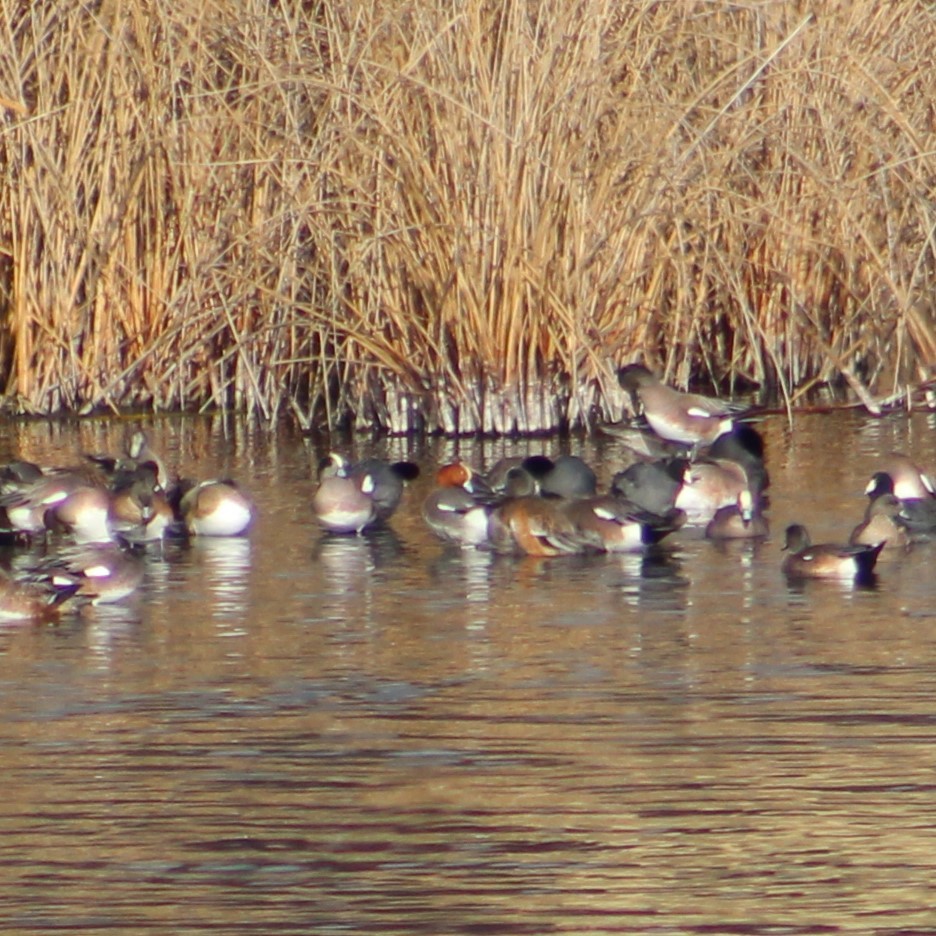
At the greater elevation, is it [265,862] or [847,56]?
[847,56]

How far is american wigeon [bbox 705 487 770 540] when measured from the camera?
997 centimetres

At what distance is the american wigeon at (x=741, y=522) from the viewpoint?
32.7ft

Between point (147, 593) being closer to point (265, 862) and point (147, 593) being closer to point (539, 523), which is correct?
point (539, 523)

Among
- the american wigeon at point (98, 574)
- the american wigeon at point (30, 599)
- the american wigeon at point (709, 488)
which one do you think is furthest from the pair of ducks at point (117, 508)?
the american wigeon at point (709, 488)

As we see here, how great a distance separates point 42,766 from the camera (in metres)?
6.12

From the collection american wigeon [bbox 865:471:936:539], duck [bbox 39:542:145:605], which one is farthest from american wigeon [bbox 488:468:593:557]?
A: duck [bbox 39:542:145:605]

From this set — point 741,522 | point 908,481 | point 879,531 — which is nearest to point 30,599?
point 741,522

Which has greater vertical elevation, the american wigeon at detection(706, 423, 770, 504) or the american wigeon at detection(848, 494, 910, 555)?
the american wigeon at detection(706, 423, 770, 504)

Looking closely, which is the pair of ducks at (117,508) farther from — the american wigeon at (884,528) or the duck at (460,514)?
the american wigeon at (884,528)

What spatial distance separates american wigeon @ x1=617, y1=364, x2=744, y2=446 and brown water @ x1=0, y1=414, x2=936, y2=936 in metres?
2.37

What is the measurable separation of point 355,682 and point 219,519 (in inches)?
124

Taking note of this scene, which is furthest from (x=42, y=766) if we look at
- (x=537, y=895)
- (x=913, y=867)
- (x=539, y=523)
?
(x=539, y=523)

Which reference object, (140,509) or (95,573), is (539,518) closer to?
(140,509)

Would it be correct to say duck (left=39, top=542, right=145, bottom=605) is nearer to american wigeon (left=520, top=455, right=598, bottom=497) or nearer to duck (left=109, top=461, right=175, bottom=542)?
duck (left=109, top=461, right=175, bottom=542)
